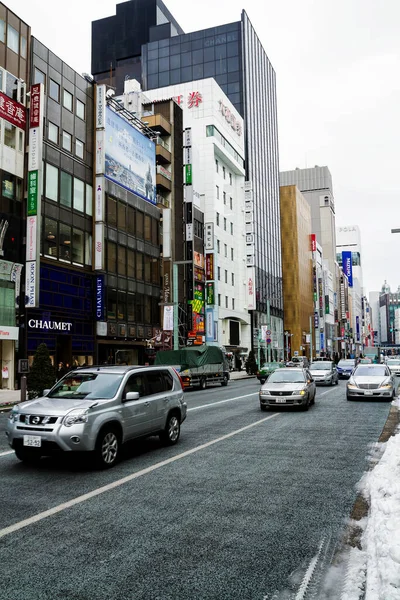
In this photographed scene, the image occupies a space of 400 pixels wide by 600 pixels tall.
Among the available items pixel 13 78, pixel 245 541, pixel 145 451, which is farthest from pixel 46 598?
pixel 13 78

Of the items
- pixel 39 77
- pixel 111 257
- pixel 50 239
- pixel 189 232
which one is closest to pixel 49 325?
pixel 50 239

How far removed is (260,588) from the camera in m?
4.18

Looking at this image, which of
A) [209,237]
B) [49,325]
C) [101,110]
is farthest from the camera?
[209,237]

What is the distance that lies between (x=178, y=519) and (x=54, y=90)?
36097mm

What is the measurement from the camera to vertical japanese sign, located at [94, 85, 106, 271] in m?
38.5

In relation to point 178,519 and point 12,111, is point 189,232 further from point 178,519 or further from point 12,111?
point 178,519

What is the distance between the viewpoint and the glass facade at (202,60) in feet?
259

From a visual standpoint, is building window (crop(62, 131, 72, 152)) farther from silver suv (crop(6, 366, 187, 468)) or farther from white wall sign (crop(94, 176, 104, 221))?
silver suv (crop(6, 366, 187, 468))

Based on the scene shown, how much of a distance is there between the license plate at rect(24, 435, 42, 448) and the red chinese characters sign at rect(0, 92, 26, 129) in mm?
27073

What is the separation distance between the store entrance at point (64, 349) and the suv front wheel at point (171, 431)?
84.6ft

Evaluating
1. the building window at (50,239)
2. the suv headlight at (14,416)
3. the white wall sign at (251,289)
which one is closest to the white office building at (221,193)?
the white wall sign at (251,289)

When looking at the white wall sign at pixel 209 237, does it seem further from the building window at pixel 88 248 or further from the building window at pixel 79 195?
the building window at pixel 79 195

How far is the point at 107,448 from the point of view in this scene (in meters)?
8.70

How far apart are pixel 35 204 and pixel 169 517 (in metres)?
28.1
